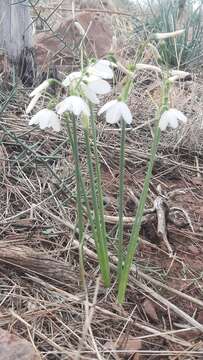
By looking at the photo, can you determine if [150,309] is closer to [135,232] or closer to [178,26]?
[135,232]

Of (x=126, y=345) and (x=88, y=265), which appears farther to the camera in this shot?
(x=88, y=265)

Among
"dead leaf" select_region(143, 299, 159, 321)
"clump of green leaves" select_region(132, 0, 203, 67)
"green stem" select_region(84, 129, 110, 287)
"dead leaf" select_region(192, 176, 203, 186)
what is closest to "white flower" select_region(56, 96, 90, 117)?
"green stem" select_region(84, 129, 110, 287)

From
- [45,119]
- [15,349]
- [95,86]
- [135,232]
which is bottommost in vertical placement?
[15,349]

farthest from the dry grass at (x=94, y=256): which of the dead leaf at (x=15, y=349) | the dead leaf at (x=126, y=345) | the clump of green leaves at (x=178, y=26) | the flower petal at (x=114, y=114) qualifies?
the clump of green leaves at (x=178, y=26)

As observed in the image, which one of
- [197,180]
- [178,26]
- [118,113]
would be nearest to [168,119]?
[118,113]

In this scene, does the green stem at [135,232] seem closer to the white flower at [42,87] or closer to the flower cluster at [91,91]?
the flower cluster at [91,91]

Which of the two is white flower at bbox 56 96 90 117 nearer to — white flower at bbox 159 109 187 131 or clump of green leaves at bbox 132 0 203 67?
white flower at bbox 159 109 187 131
